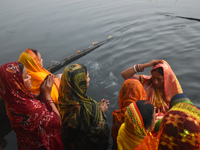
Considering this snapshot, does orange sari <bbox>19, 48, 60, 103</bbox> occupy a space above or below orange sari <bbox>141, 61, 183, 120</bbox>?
above

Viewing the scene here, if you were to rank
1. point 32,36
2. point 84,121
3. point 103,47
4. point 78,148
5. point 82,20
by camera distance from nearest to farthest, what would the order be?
point 84,121 < point 78,148 < point 103,47 < point 32,36 < point 82,20

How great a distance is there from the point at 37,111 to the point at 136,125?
125 centimetres

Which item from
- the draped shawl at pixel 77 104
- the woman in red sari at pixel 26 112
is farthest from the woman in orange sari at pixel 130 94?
the woman in red sari at pixel 26 112

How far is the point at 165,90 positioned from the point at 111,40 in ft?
17.0

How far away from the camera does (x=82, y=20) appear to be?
10.6m

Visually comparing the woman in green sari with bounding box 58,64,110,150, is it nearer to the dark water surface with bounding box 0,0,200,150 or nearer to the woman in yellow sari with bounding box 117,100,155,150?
the woman in yellow sari with bounding box 117,100,155,150

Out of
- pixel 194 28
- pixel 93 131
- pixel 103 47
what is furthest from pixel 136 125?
pixel 194 28

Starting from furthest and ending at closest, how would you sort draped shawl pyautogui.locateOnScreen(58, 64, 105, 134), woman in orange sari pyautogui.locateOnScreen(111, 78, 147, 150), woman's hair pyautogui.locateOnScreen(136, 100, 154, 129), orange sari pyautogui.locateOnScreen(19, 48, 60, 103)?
orange sari pyautogui.locateOnScreen(19, 48, 60, 103) → woman in orange sari pyautogui.locateOnScreen(111, 78, 147, 150) → draped shawl pyautogui.locateOnScreen(58, 64, 105, 134) → woman's hair pyautogui.locateOnScreen(136, 100, 154, 129)

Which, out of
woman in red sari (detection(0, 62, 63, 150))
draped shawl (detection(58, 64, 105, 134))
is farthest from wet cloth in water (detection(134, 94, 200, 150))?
woman in red sari (detection(0, 62, 63, 150))

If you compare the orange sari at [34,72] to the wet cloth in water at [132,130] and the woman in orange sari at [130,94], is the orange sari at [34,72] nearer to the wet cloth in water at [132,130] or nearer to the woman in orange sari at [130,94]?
the woman in orange sari at [130,94]

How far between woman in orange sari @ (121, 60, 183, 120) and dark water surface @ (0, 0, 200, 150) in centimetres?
119

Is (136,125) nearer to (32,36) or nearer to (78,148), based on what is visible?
(78,148)

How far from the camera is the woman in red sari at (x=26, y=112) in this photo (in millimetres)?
1904

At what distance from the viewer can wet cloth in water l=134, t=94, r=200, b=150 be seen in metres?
1.16
